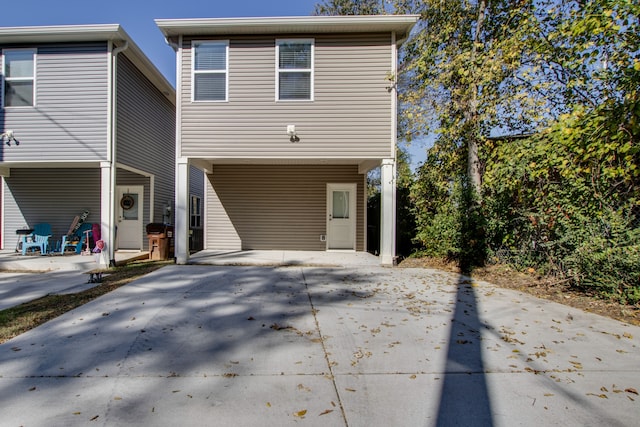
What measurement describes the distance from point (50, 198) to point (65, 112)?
3818mm

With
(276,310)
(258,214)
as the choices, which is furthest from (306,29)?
(276,310)

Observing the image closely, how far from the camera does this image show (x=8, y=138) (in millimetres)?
7887

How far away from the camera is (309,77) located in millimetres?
8203

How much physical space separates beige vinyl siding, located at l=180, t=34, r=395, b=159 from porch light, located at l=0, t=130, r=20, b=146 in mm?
3759

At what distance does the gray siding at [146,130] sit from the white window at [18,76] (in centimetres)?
190

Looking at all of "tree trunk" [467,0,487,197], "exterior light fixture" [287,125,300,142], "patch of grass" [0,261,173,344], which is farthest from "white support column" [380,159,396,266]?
"patch of grass" [0,261,173,344]

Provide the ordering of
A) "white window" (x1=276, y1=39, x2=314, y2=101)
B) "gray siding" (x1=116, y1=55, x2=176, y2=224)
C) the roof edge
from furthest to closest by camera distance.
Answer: "gray siding" (x1=116, y1=55, x2=176, y2=224)
"white window" (x1=276, y1=39, x2=314, y2=101)
the roof edge

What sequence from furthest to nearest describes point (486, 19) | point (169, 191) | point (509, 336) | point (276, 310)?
point (169, 191) → point (486, 19) → point (276, 310) → point (509, 336)

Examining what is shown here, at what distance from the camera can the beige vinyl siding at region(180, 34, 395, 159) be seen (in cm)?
808

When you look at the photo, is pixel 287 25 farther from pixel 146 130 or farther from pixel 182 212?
pixel 146 130

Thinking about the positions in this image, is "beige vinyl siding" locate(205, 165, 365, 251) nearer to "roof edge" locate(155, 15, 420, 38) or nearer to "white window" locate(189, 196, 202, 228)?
"white window" locate(189, 196, 202, 228)

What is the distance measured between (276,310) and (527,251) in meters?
4.96

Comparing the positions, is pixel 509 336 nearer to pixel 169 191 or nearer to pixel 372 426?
pixel 372 426

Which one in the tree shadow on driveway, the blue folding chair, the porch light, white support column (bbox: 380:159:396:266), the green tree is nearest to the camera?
the tree shadow on driveway
